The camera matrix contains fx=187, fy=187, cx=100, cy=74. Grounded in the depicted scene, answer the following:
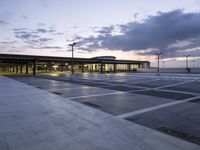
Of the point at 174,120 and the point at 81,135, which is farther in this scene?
the point at 174,120

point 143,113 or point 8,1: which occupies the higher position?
point 8,1

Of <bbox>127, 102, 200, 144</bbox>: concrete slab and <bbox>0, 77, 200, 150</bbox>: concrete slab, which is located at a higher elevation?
<bbox>0, 77, 200, 150</bbox>: concrete slab

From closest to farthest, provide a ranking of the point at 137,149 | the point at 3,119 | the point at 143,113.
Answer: the point at 137,149 < the point at 3,119 < the point at 143,113

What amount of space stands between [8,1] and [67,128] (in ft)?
58.6

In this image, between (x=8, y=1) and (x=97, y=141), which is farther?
(x=8, y=1)

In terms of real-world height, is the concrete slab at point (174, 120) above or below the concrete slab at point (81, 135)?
below

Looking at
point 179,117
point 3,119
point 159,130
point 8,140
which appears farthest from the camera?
point 179,117

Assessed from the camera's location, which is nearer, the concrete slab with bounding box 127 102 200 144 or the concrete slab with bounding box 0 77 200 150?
the concrete slab with bounding box 0 77 200 150

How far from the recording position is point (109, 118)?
6.74 metres

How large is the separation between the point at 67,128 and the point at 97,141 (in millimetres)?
1331

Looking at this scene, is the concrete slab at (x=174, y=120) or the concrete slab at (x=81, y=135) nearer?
the concrete slab at (x=81, y=135)

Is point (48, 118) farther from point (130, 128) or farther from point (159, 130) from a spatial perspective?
point (159, 130)

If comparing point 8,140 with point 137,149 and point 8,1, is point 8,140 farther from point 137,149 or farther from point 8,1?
point 8,1

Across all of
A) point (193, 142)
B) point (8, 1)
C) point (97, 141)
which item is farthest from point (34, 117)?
point (8, 1)
